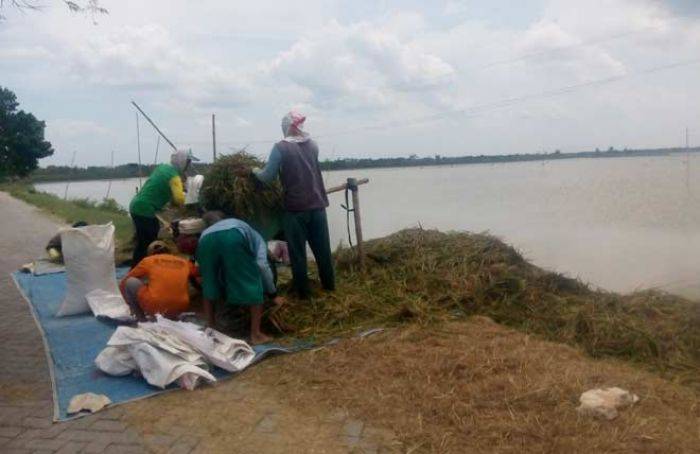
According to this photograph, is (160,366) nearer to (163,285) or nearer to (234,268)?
(234,268)

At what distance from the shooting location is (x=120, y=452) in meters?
3.50

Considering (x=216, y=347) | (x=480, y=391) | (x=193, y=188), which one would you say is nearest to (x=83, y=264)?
(x=193, y=188)

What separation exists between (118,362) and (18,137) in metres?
47.3

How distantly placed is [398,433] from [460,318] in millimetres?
2147

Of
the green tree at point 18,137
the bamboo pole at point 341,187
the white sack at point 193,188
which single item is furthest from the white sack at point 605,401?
the green tree at point 18,137

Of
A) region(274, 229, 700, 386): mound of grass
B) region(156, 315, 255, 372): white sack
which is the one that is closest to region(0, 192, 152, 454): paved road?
region(156, 315, 255, 372): white sack

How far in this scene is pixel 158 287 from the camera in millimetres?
5664

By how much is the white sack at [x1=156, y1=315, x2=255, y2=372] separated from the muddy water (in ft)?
11.2

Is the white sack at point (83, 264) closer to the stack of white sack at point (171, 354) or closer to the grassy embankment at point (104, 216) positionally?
the stack of white sack at point (171, 354)

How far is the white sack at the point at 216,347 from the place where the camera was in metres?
4.60

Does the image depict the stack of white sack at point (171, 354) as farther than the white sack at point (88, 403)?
Yes

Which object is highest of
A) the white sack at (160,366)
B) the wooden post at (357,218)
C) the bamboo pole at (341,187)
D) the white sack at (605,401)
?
the bamboo pole at (341,187)

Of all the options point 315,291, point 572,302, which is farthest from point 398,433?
point 572,302

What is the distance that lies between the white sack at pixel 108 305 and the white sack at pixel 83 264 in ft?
0.35
